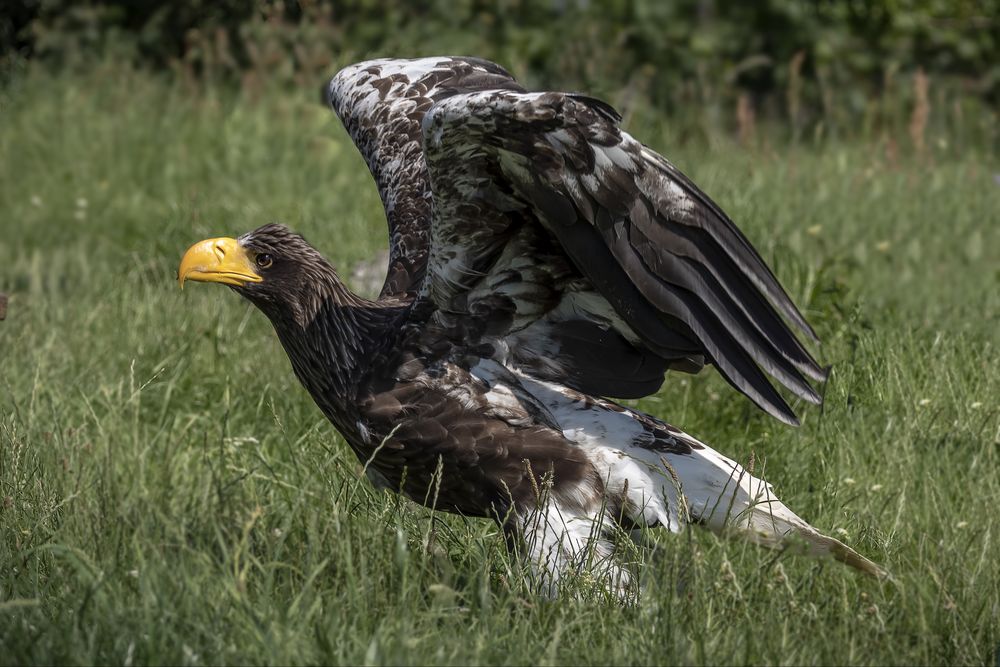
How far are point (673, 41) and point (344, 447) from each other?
7.58 metres

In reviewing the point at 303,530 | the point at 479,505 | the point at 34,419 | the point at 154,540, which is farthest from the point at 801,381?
the point at 34,419

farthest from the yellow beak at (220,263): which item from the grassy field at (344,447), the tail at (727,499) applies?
the tail at (727,499)

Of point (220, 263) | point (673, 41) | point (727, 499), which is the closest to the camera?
point (727, 499)

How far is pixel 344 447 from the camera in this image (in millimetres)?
4574

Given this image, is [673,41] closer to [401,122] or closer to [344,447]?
[401,122]

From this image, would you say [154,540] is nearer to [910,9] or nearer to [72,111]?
[72,111]

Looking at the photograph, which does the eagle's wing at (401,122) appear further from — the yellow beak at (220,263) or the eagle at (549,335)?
the yellow beak at (220,263)

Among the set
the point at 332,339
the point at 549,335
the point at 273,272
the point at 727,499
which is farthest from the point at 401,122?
the point at 727,499

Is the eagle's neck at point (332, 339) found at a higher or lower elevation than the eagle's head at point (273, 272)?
lower

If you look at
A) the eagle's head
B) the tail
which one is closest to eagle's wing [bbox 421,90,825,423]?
the tail

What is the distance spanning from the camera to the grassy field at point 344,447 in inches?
113

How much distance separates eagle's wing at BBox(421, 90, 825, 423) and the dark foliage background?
636 cm

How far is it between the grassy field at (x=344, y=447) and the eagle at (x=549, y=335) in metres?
0.16

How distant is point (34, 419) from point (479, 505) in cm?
145
